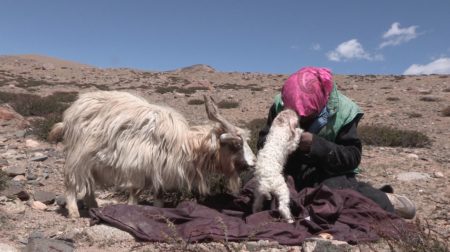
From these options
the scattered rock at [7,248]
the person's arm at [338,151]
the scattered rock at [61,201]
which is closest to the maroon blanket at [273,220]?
the person's arm at [338,151]

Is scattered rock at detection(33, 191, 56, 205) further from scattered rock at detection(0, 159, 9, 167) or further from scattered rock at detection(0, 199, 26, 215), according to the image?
scattered rock at detection(0, 159, 9, 167)

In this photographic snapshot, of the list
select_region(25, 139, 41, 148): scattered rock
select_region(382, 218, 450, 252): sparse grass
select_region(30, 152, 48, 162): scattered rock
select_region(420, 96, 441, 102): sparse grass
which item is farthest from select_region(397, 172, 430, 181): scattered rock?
select_region(420, 96, 441, 102): sparse grass

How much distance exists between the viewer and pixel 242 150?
16.1 feet

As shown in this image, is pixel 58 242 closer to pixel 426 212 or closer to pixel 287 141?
pixel 287 141

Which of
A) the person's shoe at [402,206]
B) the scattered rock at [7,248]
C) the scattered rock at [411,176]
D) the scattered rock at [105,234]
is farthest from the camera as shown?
the scattered rock at [411,176]

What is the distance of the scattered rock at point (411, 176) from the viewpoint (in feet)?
21.2

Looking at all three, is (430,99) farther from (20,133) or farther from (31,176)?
(31,176)

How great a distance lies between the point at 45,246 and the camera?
3.30 metres

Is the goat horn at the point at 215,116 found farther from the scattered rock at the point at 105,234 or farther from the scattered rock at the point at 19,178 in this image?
the scattered rock at the point at 19,178

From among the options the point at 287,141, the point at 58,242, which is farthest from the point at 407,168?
the point at 58,242

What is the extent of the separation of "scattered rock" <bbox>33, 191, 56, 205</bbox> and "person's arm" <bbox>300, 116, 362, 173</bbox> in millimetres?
2711

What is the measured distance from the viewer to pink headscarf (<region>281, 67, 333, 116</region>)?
180 inches

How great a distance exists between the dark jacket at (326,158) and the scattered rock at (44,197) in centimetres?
225

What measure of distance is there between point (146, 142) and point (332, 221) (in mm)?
1843
